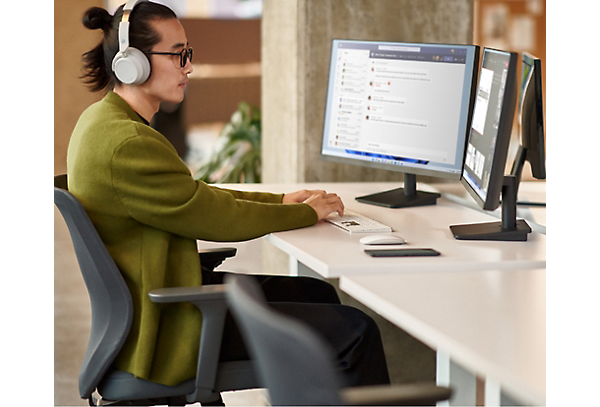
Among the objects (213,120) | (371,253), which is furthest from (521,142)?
(213,120)

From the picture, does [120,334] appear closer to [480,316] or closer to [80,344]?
[480,316]

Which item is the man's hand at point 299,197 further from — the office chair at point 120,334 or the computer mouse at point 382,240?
the office chair at point 120,334

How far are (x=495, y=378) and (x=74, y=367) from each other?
2606 mm

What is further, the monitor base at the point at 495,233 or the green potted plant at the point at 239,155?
the green potted plant at the point at 239,155

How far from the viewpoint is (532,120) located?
2.28 metres

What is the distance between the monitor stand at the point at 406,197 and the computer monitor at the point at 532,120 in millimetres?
283

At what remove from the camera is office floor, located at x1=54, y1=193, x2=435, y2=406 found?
8.73 ft

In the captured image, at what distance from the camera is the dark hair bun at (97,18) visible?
181 cm

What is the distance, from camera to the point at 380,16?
2947 millimetres

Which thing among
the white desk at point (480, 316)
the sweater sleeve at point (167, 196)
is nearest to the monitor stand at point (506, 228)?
the white desk at point (480, 316)

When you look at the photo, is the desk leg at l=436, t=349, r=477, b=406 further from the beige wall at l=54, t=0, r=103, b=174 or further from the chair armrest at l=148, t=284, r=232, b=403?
the beige wall at l=54, t=0, r=103, b=174

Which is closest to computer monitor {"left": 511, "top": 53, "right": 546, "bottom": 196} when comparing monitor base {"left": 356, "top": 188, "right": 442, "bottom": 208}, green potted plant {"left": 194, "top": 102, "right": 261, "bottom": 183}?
monitor base {"left": 356, "top": 188, "right": 442, "bottom": 208}

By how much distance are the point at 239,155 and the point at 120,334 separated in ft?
10.3

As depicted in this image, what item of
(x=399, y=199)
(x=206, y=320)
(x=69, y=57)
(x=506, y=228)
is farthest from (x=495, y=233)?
(x=69, y=57)
